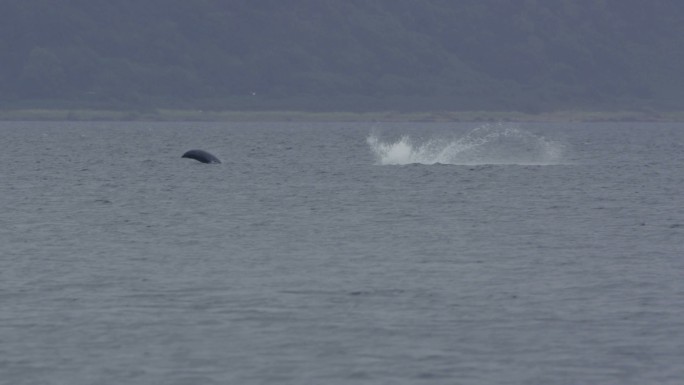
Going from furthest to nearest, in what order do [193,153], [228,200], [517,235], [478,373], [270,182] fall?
[193,153] → [270,182] → [228,200] → [517,235] → [478,373]

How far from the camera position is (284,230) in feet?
166

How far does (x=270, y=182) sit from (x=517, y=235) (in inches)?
1198

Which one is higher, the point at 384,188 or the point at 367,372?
the point at 384,188

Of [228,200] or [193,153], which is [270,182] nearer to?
[228,200]

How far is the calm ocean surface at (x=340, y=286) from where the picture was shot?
28.0 m

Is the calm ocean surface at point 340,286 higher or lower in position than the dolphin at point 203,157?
lower

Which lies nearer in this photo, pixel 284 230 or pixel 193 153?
pixel 284 230

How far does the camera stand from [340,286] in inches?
1442

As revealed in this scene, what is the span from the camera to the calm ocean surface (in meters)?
28.0

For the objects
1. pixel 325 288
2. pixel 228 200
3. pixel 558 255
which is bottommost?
pixel 325 288

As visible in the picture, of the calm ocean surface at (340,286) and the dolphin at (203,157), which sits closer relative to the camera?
the calm ocean surface at (340,286)

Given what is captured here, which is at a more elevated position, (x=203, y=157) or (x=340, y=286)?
(x=203, y=157)

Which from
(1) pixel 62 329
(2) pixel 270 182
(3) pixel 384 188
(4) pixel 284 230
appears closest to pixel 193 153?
(2) pixel 270 182

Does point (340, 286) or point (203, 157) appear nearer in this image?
point (340, 286)
